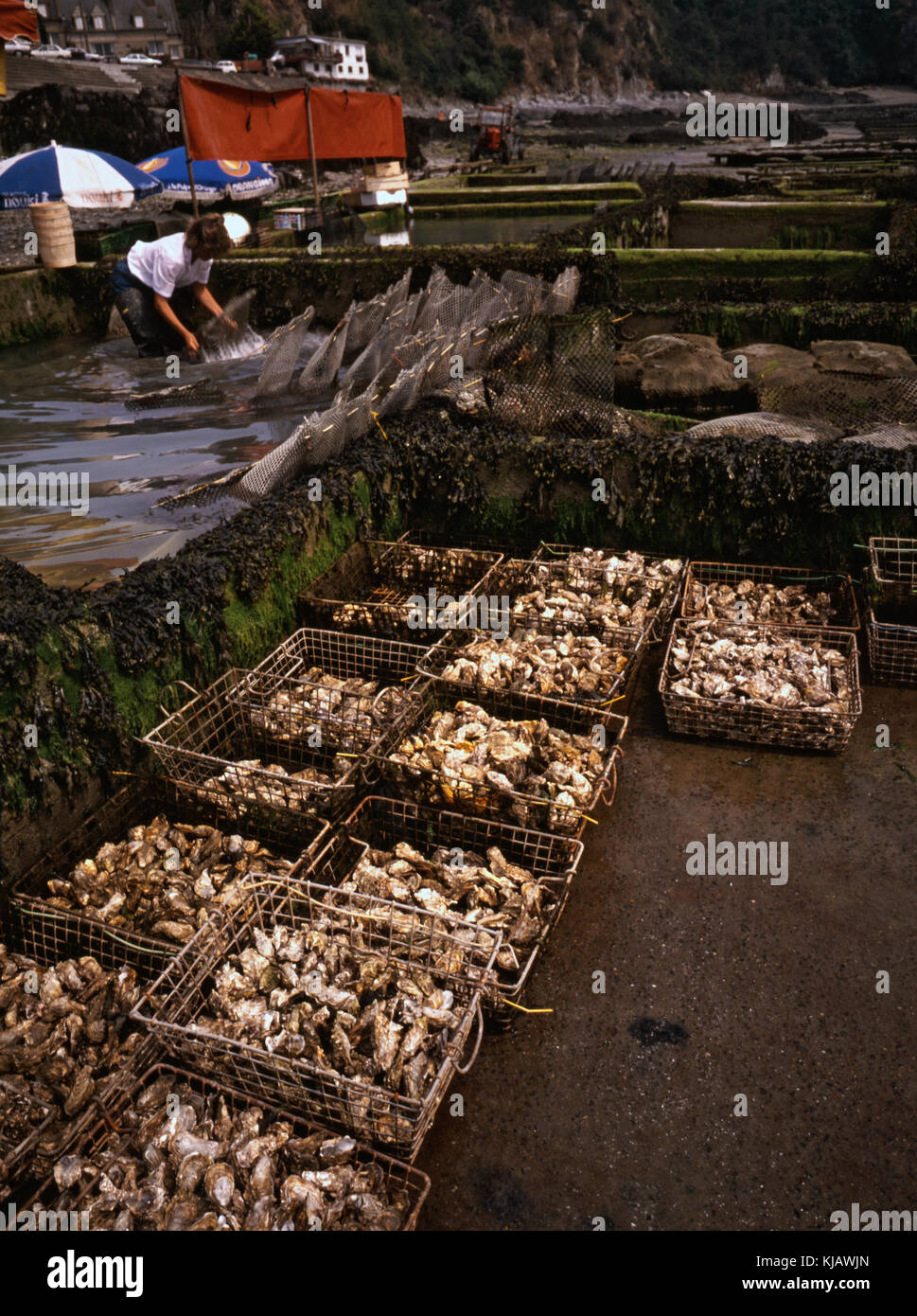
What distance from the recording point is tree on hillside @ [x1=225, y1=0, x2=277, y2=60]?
227ft

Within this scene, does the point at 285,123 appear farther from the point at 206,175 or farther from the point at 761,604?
the point at 761,604

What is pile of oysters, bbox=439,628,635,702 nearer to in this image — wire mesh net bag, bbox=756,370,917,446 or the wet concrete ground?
the wet concrete ground

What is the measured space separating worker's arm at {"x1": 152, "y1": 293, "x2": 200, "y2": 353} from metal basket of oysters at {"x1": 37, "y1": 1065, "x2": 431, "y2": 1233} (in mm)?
9733

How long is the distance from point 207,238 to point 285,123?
5359mm

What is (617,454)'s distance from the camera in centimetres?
764

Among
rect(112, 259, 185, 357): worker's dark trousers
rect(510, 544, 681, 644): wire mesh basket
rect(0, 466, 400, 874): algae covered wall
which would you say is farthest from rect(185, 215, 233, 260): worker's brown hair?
rect(510, 544, 681, 644): wire mesh basket

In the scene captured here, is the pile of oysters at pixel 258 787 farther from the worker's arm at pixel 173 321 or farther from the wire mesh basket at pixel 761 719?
the worker's arm at pixel 173 321

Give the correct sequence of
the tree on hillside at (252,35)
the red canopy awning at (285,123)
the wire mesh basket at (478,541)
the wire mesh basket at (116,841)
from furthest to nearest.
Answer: the tree on hillside at (252,35), the red canopy awning at (285,123), the wire mesh basket at (478,541), the wire mesh basket at (116,841)

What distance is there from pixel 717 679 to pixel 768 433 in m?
2.92

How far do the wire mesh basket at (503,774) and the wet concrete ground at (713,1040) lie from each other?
373mm

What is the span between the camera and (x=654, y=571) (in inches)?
292

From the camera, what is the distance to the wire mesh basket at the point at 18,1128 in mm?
3396

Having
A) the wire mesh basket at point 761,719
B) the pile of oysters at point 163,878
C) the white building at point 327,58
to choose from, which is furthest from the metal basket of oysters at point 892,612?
the white building at point 327,58

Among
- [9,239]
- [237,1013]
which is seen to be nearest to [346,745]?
[237,1013]
